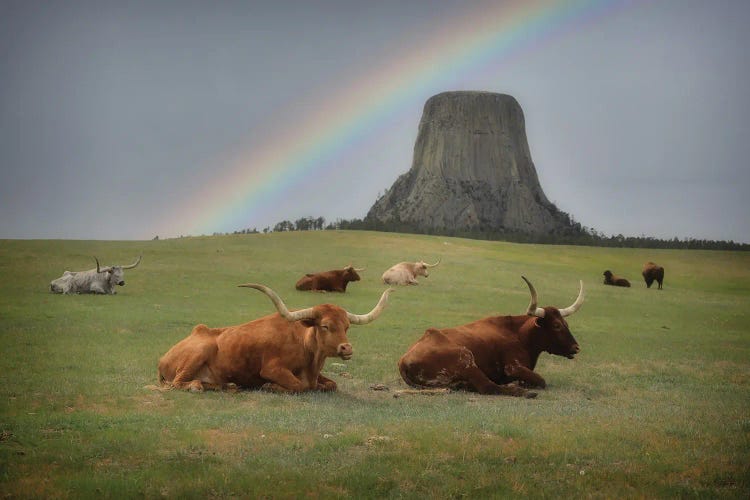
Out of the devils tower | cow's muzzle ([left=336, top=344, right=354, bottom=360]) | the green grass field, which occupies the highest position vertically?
the devils tower

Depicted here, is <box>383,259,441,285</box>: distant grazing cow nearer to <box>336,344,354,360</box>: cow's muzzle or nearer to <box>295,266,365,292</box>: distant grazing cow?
<box>295,266,365,292</box>: distant grazing cow

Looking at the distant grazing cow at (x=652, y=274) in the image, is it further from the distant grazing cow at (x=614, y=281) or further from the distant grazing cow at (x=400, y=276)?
the distant grazing cow at (x=400, y=276)

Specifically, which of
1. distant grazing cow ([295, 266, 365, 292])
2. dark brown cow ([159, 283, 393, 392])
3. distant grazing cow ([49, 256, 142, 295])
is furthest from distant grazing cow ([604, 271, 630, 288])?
dark brown cow ([159, 283, 393, 392])

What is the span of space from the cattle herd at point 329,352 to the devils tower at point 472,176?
118634mm

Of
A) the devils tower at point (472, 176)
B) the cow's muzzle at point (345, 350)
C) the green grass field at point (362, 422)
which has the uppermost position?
the devils tower at point (472, 176)

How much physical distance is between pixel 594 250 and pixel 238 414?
2616 inches

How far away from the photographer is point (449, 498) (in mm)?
6641

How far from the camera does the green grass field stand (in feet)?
22.6

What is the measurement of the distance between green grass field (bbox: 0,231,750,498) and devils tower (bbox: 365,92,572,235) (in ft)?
369

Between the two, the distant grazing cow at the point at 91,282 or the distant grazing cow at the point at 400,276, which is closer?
the distant grazing cow at the point at 91,282

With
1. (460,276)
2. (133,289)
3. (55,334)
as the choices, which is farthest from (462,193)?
(55,334)

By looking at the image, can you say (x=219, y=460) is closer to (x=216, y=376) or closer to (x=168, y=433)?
(x=168, y=433)

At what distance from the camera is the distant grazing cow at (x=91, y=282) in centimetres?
2767

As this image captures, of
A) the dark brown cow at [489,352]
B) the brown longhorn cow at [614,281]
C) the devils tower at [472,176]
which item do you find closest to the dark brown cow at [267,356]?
the dark brown cow at [489,352]
